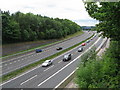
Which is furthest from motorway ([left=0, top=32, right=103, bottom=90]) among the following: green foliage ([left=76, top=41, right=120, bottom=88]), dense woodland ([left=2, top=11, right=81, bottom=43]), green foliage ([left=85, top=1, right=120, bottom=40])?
dense woodland ([left=2, top=11, right=81, bottom=43])

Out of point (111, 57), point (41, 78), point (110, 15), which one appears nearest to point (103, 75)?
point (111, 57)

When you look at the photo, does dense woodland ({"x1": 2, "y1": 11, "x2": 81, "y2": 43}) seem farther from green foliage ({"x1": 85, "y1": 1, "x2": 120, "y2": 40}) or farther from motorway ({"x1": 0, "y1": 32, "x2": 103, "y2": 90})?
green foliage ({"x1": 85, "y1": 1, "x2": 120, "y2": 40})

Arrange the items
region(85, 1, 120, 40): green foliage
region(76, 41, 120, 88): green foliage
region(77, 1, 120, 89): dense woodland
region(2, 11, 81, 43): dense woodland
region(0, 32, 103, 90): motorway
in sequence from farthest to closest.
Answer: region(2, 11, 81, 43): dense woodland, region(0, 32, 103, 90): motorway, region(76, 41, 120, 88): green foliage, region(77, 1, 120, 89): dense woodland, region(85, 1, 120, 40): green foliage

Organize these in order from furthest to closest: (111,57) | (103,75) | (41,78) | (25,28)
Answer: (25,28), (41,78), (111,57), (103,75)

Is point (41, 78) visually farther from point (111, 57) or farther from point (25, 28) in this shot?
point (25, 28)

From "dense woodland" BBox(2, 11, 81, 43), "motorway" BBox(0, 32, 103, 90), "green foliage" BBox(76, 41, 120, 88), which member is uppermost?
"dense woodland" BBox(2, 11, 81, 43)

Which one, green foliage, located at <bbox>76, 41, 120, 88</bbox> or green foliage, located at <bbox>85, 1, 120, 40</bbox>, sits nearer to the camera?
green foliage, located at <bbox>85, 1, 120, 40</bbox>

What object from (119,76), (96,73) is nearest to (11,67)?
(96,73)

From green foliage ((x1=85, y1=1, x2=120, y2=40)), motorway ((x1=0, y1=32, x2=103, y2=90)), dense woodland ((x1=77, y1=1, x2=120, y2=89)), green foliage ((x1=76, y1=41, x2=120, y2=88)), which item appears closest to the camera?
green foliage ((x1=85, y1=1, x2=120, y2=40))

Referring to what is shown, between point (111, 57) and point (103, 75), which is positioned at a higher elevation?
point (111, 57)

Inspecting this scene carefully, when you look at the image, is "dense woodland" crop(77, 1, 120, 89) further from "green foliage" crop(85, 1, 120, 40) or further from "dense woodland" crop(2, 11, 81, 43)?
"dense woodland" crop(2, 11, 81, 43)

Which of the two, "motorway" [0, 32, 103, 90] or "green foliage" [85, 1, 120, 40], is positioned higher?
"green foliage" [85, 1, 120, 40]

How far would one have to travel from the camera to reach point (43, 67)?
29734 mm

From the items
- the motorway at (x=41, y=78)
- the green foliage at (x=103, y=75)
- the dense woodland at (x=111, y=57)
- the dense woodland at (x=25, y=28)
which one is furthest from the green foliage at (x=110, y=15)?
the dense woodland at (x=25, y=28)
